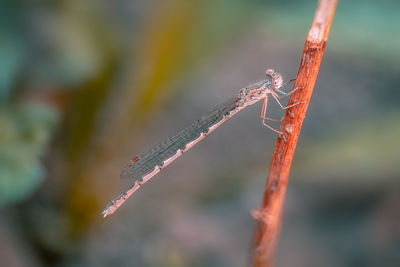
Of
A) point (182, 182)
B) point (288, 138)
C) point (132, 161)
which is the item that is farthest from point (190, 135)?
point (288, 138)

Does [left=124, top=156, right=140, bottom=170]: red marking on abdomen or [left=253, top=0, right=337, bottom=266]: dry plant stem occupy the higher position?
[left=253, top=0, right=337, bottom=266]: dry plant stem

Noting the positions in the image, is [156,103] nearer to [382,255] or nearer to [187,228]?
[187,228]

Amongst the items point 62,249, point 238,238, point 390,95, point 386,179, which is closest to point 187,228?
point 238,238

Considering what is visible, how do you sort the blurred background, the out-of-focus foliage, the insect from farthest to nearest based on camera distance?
the blurred background
the insect
the out-of-focus foliage

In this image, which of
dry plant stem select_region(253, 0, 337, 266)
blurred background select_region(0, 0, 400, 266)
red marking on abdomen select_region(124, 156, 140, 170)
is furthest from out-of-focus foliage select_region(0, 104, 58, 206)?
dry plant stem select_region(253, 0, 337, 266)

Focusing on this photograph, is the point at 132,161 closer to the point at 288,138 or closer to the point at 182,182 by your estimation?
the point at 182,182

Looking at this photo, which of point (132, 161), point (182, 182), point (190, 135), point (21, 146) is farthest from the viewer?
point (182, 182)

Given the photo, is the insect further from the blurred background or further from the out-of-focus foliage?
the out-of-focus foliage
